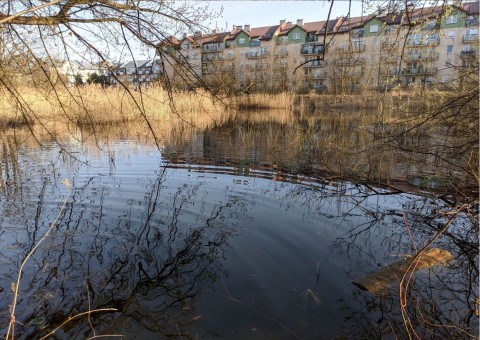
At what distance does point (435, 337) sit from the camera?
285 cm

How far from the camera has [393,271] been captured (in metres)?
3.72

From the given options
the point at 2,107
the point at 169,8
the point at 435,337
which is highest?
the point at 169,8

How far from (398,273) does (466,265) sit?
3.33 feet

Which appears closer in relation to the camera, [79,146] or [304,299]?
[304,299]

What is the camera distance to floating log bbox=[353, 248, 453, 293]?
3.47 meters

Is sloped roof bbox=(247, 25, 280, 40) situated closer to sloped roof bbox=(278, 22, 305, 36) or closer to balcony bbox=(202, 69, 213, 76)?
sloped roof bbox=(278, 22, 305, 36)

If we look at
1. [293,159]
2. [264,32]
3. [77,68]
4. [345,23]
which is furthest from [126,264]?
[264,32]

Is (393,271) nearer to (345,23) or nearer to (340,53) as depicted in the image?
(345,23)

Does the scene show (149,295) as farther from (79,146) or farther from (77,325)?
(79,146)

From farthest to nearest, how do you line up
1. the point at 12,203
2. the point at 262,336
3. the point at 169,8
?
the point at 12,203, the point at 169,8, the point at 262,336

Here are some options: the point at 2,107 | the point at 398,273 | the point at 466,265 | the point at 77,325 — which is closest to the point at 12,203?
the point at 77,325

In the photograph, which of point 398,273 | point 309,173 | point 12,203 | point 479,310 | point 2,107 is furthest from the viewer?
point 2,107

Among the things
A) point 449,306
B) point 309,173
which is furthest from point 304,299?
point 309,173

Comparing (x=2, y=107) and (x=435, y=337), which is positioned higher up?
(x=2, y=107)
